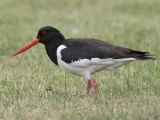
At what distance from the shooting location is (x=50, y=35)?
6602mm

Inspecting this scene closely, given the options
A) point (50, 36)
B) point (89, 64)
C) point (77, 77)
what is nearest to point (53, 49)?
point (50, 36)

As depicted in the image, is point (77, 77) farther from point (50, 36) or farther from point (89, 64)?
point (89, 64)

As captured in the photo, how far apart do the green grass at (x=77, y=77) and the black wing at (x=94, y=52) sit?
0.55 m

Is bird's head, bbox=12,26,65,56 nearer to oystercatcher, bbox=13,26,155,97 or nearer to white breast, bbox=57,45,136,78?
oystercatcher, bbox=13,26,155,97

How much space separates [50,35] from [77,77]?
1294mm

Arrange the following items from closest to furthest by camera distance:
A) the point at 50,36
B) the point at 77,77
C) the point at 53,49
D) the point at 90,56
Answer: the point at 90,56 < the point at 53,49 < the point at 50,36 < the point at 77,77

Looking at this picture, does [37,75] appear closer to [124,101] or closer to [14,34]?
[124,101]

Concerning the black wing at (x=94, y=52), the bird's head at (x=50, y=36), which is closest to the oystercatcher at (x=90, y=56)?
the black wing at (x=94, y=52)

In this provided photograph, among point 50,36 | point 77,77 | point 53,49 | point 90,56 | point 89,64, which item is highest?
point 50,36

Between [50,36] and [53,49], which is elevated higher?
[50,36]

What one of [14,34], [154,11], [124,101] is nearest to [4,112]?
[124,101]

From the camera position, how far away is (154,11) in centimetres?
1573

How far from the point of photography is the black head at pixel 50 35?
656 centimetres

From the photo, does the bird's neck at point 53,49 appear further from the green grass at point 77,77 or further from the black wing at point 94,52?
the green grass at point 77,77
